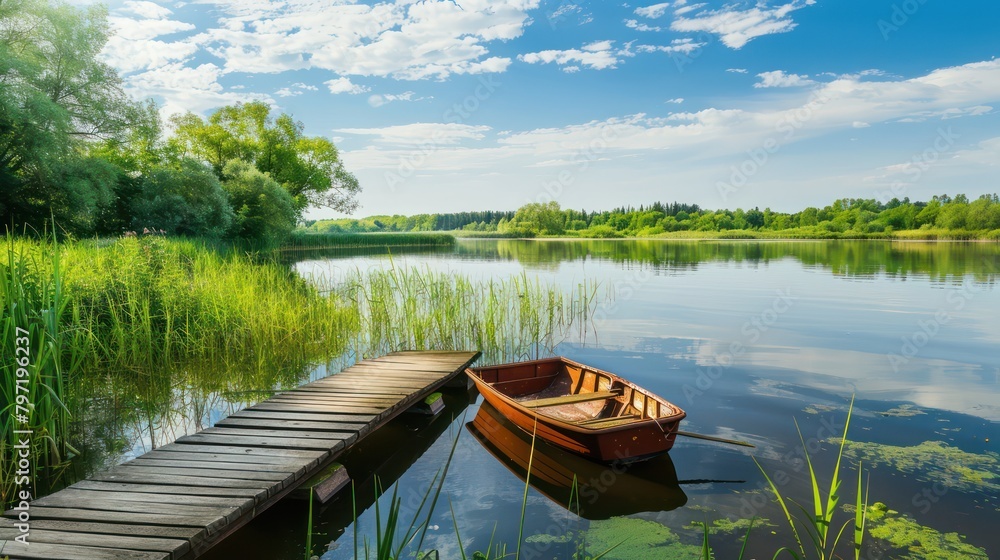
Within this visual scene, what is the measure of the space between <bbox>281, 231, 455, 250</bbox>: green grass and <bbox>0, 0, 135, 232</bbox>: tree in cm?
1686

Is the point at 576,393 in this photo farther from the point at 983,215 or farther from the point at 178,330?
the point at 983,215

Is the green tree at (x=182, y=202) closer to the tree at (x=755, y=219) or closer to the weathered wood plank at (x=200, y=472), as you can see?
the weathered wood plank at (x=200, y=472)

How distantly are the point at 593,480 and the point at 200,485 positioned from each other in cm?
366

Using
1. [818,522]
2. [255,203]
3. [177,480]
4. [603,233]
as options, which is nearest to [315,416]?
[177,480]

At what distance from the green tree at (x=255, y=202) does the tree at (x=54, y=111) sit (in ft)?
26.8

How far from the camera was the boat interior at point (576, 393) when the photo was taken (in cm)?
636

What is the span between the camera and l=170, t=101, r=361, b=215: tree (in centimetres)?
4428

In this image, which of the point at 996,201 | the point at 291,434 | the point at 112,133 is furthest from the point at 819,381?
the point at 996,201

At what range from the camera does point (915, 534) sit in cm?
455

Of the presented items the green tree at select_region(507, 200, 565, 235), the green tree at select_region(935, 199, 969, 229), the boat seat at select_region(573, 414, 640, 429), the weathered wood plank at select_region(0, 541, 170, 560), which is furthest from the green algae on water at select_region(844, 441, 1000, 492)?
the green tree at select_region(507, 200, 565, 235)

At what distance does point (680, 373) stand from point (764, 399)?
69.3 inches

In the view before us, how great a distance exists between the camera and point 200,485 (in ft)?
14.0

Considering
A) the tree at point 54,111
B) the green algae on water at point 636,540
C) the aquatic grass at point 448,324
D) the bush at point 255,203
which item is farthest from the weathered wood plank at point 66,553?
the bush at point 255,203

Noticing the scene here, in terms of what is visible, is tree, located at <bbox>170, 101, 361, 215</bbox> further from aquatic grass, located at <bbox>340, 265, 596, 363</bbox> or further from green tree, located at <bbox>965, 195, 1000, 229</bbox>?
green tree, located at <bbox>965, 195, 1000, 229</bbox>
